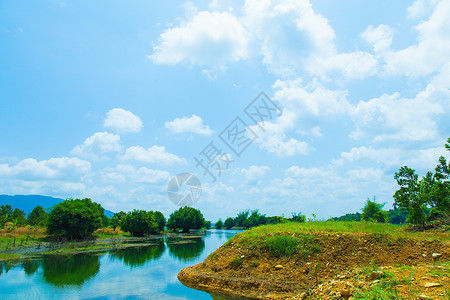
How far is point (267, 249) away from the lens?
43.9 ft

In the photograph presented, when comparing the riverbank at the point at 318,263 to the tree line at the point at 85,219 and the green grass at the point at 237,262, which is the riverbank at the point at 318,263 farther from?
the tree line at the point at 85,219

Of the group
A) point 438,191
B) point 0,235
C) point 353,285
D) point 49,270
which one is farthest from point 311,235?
point 0,235

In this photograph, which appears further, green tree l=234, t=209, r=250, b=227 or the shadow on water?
green tree l=234, t=209, r=250, b=227

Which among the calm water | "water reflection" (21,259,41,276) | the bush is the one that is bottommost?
the calm water

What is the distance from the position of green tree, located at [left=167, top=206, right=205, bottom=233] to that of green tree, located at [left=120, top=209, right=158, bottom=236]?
28352 mm

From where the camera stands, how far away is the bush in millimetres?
12656

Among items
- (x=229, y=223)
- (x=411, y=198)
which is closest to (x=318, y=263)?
(x=411, y=198)

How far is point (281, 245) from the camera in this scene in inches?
511

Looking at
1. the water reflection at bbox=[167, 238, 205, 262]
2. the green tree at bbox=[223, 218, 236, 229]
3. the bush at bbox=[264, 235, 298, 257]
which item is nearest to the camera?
the bush at bbox=[264, 235, 298, 257]

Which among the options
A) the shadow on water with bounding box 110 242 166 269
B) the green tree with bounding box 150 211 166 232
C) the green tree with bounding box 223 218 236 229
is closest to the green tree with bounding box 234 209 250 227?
the green tree with bounding box 223 218 236 229

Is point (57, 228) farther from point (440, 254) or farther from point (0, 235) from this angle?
point (440, 254)

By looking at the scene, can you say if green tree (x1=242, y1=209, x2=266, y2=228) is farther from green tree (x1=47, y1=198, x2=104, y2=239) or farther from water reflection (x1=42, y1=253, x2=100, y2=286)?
water reflection (x1=42, y1=253, x2=100, y2=286)

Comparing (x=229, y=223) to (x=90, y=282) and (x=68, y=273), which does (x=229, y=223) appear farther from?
(x=90, y=282)

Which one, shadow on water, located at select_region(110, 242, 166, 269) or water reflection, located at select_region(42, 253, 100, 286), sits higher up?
water reflection, located at select_region(42, 253, 100, 286)
